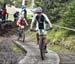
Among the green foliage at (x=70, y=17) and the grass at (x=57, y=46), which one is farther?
the green foliage at (x=70, y=17)

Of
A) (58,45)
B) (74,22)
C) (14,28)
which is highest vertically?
(74,22)

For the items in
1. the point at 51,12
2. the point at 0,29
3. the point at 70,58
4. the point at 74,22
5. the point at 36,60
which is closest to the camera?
the point at 36,60

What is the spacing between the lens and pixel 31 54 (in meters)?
14.0

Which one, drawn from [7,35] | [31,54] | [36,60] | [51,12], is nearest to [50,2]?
[51,12]

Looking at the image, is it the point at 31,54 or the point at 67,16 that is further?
the point at 67,16

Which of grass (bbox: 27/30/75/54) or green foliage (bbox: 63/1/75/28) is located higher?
green foliage (bbox: 63/1/75/28)

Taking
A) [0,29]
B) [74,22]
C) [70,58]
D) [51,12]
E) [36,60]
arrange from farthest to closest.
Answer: [0,29], [51,12], [74,22], [70,58], [36,60]

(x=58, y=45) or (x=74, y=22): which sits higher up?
(x=74, y=22)

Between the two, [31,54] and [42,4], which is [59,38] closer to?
[31,54]

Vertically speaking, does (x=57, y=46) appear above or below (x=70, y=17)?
below

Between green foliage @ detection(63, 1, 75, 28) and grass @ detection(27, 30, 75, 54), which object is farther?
green foliage @ detection(63, 1, 75, 28)

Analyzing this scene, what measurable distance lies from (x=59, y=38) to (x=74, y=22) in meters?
1.14

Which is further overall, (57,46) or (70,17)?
(70,17)

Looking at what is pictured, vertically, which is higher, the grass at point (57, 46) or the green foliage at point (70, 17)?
the green foliage at point (70, 17)
